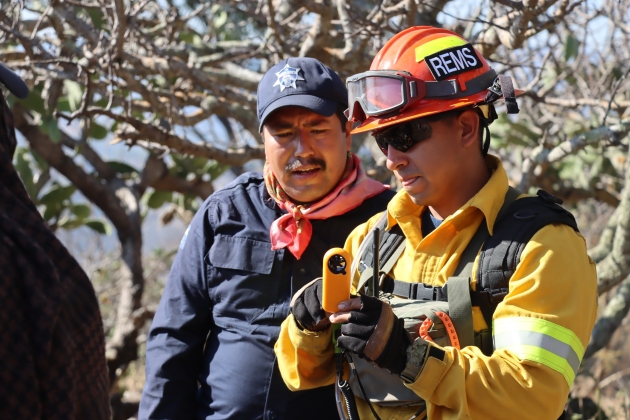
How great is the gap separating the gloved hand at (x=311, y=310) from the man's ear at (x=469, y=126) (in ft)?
1.88

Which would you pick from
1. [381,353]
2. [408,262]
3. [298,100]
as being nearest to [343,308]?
[381,353]

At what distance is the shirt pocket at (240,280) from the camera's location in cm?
263

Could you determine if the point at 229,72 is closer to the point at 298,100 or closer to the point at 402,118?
the point at 298,100

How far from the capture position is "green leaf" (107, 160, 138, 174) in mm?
6754

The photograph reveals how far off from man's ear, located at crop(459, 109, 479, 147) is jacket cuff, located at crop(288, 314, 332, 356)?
0.65 metres

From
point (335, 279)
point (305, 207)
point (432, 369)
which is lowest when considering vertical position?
point (432, 369)

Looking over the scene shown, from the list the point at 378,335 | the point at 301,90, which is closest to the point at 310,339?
the point at 378,335

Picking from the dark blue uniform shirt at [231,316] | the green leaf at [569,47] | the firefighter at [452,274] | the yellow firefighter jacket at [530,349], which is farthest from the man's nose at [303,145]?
the green leaf at [569,47]

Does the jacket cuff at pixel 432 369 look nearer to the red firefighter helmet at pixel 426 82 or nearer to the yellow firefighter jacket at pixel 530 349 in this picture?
the yellow firefighter jacket at pixel 530 349

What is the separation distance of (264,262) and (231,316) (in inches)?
8.9

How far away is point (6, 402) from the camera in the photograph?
4.97 ft

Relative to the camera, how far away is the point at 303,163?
2.65 metres

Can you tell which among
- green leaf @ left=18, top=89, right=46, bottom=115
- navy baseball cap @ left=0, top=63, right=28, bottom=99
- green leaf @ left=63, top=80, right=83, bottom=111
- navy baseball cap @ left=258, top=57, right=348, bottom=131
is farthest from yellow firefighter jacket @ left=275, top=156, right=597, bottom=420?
green leaf @ left=18, top=89, right=46, bottom=115

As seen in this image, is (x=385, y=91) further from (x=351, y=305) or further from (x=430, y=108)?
(x=351, y=305)
